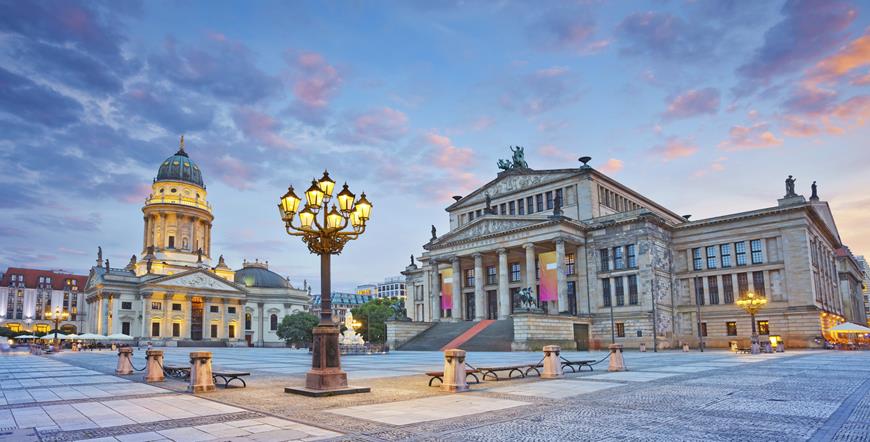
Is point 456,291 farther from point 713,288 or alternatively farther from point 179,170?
point 179,170

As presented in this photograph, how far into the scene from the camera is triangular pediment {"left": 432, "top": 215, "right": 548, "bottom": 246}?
61406mm

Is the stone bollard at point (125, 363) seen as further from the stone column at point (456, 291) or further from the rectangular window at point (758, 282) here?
the rectangular window at point (758, 282)

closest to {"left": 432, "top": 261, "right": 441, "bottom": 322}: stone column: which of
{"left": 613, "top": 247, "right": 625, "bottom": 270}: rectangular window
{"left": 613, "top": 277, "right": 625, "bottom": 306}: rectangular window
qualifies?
{"left": 613, "top": 277, "right": 625, "bottom": 306}: rectangular window

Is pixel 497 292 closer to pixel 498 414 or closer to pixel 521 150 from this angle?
pixel 521 150

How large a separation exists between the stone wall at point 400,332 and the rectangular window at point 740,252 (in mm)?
33175

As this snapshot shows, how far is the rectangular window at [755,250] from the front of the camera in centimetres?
5609

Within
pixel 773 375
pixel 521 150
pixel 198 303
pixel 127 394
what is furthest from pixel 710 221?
pixel 198 303

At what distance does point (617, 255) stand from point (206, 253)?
8793 centimetres

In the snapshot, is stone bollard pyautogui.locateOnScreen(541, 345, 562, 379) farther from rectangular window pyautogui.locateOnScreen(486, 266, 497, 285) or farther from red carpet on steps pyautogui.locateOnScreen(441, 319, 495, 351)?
rectangular window pyautogui.locateOnScreen(486, 266, 497, 285)

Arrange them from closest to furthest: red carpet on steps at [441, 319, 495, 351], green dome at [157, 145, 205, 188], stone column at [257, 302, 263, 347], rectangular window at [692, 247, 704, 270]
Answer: red carpet on steps at [441, 319, 495, 351]
rectangular window at [692, 247, 704, 270]
green dome at [157, 145, 205, 188]
stone column at [257, 302, 263, 347]

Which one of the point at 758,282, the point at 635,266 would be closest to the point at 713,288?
the point at 758,282

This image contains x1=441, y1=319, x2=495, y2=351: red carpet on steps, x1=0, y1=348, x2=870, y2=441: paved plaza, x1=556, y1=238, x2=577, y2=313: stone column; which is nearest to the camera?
x1=0, y1=348, x2=870, y2=441: paved plaza

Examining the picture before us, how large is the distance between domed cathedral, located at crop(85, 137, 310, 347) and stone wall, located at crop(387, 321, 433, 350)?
55140 mm

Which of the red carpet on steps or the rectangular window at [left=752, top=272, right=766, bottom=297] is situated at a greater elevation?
the rectangular window at [left=752, top=272, right=766, bottom=297]
